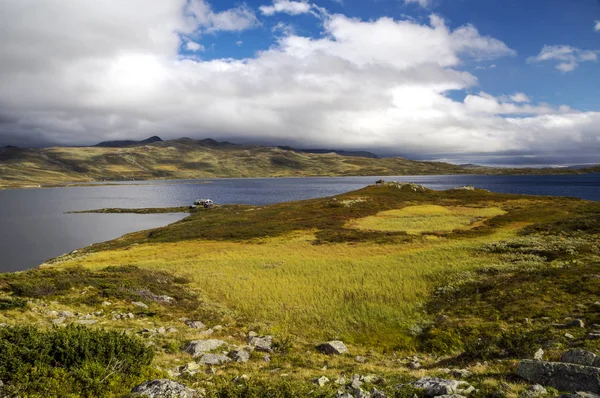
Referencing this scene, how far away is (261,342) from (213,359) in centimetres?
461

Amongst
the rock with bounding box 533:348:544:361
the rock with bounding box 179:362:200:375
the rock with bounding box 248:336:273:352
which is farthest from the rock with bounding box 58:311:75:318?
the rock with bounding box 533:348:544:361

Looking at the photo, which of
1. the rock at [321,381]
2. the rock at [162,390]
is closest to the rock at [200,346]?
the rock at [162,390]

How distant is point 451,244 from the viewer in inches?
1956

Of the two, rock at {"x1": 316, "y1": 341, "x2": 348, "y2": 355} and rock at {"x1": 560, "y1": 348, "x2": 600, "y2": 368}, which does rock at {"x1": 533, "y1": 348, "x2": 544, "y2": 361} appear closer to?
rock at {"x1": 560, "y1": 348, "x2": 600, "y2": 368}

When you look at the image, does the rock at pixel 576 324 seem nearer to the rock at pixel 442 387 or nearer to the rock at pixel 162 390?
the rock at pixel 442 387

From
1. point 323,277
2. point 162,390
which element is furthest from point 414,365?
point 323,277

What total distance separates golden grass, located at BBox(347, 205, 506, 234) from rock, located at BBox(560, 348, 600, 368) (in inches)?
2000

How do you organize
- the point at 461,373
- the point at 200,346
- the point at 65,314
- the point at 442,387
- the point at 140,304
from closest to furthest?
1. the point at 442,387
2. the point at 461,373
3. the point at 200,346
4. the point at 65,314
5. the point at 140,304

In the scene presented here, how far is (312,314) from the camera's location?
26.0 metres

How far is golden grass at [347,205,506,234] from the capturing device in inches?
2630

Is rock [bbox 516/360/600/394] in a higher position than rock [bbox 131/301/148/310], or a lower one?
higher

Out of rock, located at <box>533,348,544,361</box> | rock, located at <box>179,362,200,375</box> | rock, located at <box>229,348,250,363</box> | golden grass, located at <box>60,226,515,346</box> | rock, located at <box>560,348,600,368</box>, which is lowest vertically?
golden grass, located at <box>60,226,515,346</box>

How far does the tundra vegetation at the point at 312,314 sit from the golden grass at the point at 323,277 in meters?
0.19

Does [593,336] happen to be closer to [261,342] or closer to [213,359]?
[261,342]
